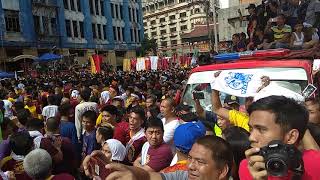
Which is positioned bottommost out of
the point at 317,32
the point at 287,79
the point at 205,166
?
the point at 205,166

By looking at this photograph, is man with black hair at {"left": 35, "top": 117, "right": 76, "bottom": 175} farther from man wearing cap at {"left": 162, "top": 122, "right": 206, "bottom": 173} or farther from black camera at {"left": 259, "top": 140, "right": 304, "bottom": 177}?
black camera at {"left": 259, "top": 140, "right": 304, "bottom": 177}

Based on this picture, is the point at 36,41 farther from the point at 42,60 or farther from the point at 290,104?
the point at 290,104

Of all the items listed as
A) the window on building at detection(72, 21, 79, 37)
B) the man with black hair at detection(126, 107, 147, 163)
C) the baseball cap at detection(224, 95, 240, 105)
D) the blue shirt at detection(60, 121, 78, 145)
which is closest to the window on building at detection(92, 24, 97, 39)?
the window on building at detection(72, 21, 79, 37)

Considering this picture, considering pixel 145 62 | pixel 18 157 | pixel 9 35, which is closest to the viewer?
pixel 18 157

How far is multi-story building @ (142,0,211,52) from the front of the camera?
95.8 meters

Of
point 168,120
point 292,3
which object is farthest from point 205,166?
point 292,3

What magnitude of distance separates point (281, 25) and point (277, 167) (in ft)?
20.8

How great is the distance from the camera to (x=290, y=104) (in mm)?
2232

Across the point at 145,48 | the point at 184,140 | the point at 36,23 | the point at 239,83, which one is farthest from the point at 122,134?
the point at 145,48

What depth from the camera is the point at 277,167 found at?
168 centimetres

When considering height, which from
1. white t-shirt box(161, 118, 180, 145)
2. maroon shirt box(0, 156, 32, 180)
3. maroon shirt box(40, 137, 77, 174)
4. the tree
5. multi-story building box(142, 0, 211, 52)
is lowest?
maroon shirt box(40, 137, 77, 174)

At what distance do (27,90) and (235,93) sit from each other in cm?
840

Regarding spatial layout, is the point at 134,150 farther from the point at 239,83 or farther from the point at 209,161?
the point at 209,161

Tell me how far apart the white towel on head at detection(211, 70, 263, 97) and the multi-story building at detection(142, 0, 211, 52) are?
8748 centimetres
